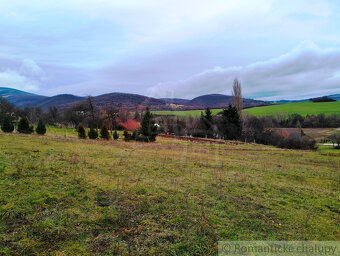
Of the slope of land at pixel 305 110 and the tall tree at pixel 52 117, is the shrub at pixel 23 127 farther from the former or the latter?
the slope of land at pixel 305 110

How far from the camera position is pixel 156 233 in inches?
166

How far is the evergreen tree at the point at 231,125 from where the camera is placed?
149 feet

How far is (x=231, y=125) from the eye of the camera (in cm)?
4541

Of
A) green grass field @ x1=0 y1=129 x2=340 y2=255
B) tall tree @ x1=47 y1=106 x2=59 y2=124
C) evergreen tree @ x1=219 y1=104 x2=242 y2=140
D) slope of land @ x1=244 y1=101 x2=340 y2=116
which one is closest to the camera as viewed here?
green grass field @ x1=0 y1=129 x2=340 y2=255

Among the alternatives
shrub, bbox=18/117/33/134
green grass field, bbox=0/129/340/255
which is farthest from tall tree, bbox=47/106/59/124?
green grass field, bbox=0/129/340/255

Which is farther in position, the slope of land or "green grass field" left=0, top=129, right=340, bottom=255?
the slope of land

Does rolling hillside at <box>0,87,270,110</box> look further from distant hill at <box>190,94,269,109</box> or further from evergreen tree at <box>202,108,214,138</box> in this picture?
evergreen tree at <box>202,108,214,138</box>

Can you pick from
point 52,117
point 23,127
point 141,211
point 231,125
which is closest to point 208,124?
point 231,125

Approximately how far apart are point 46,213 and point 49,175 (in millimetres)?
2895

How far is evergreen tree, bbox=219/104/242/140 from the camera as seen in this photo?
45500 mm

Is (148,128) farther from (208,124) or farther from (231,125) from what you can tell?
(208,124)

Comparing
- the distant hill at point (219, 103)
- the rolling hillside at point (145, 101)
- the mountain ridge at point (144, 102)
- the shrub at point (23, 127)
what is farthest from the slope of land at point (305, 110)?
the shrub at point (23, 127)

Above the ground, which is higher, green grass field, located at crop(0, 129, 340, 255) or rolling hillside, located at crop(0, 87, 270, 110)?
rolling hillside, located at crop(0, 87, 270, 110)

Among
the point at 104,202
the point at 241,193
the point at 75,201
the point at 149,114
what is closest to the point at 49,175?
the point at 75,201
